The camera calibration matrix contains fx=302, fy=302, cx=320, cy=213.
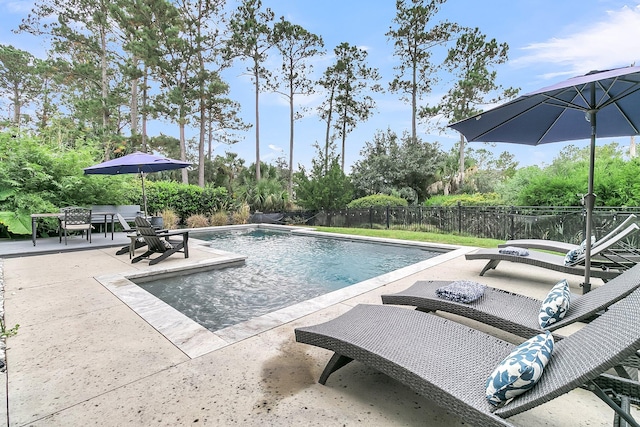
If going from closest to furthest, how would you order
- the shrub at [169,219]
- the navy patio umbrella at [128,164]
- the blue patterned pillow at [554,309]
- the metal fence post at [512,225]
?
the blue patterned pillow at [554,309] → the navy patio umbrella at [128,164] → the metal fence post at [512,225] → the shrub at [169,219]

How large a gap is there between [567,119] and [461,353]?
410 centimetres

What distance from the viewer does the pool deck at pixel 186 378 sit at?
1667mm

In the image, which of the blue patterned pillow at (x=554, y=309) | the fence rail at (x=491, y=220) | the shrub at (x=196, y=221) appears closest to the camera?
the blue patterned pillow at (x=554, y=309)

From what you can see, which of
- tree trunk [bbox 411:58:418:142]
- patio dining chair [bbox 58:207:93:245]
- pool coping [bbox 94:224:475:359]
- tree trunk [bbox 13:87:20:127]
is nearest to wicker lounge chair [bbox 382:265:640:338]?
pool coping [bbox 94:224:475:359]

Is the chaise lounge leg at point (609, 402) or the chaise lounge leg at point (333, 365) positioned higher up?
the chaise lounge leg at point (609, 402)

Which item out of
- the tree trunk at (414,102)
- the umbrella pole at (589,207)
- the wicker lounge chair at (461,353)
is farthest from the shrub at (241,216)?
the umbrella pole at (589,207)

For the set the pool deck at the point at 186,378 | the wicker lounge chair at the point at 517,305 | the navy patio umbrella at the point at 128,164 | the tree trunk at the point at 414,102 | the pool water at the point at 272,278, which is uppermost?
the tree trunk at the point at 414,102

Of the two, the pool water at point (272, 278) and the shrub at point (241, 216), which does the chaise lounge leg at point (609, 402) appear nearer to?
the pool water at point (272, 278)

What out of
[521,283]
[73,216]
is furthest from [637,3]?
[73,216]

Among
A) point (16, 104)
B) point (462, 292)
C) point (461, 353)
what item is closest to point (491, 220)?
point (462, 292)

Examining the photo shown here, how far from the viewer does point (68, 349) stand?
239cm

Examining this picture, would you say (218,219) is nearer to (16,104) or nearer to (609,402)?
(609,402)

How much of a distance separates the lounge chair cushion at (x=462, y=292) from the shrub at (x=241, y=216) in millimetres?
12205

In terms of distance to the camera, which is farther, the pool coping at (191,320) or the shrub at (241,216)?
the shrub at (241,216)
